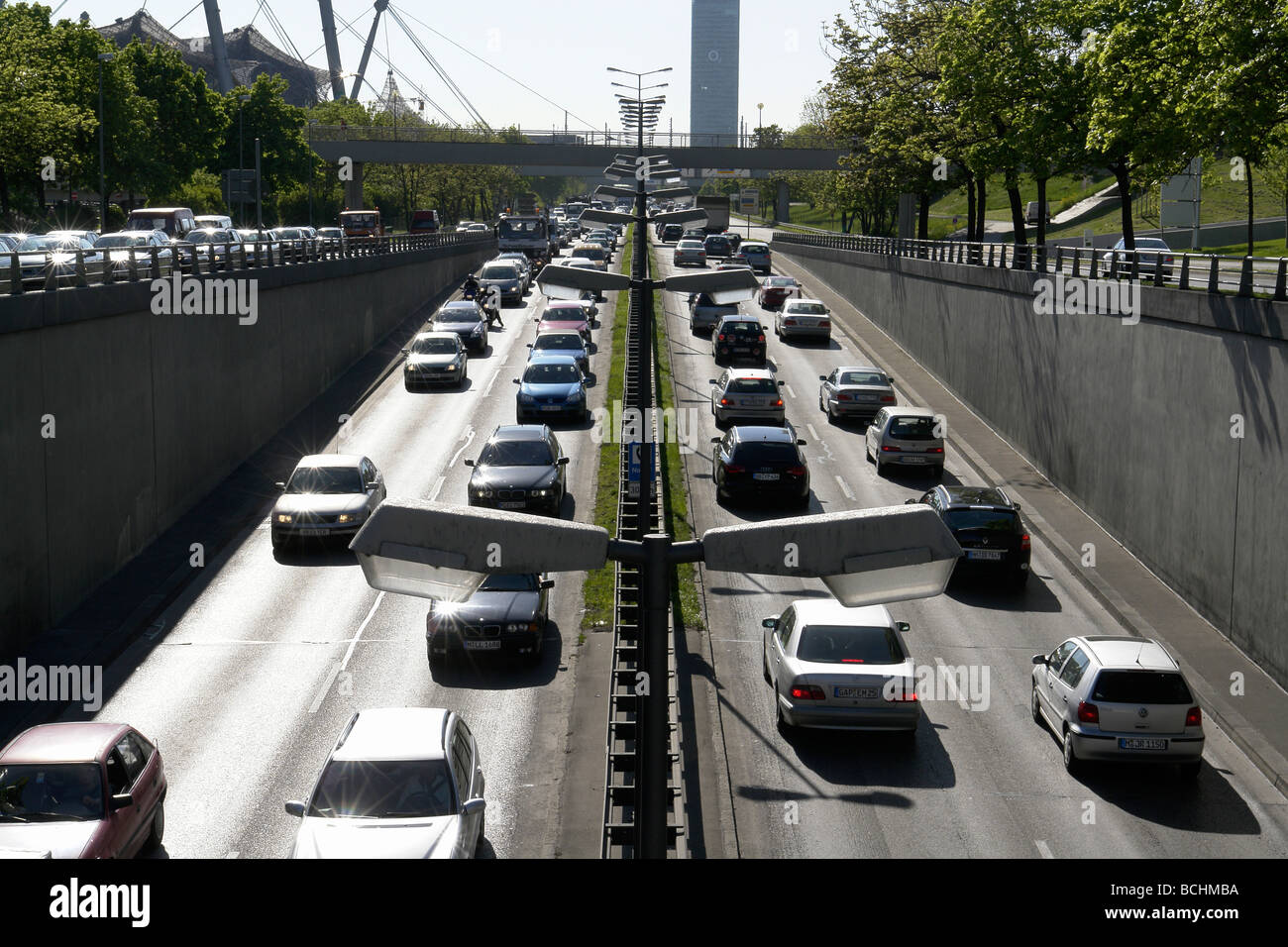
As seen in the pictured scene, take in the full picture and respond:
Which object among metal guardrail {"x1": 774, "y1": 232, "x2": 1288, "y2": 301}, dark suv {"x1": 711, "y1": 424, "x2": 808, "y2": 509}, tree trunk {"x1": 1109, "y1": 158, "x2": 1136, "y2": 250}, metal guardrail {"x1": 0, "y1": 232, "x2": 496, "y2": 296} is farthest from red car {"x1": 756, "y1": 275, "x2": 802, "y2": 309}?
dark suv {"x1": 711, "y1": 424, "x2": 808, "y2": 509}

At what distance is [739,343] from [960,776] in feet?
110

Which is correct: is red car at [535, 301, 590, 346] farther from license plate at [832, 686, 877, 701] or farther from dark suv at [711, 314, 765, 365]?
license plate at [832, 686, 877, 701]

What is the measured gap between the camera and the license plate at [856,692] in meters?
18.0

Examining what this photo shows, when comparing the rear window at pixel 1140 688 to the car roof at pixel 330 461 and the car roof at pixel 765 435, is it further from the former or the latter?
the car roof at pixel 330 461

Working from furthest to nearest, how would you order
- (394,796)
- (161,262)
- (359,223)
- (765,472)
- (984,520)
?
(359,223) → (161,262) → (765,472) → (984,520) → (394,796)

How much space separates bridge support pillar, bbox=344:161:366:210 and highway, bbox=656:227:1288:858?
84.1 metres

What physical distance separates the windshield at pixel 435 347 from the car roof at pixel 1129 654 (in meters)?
31.7

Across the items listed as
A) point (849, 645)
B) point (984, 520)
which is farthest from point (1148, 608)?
point (849, 645)

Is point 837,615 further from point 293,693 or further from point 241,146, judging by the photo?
point 241,146

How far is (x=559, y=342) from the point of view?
4809 cm

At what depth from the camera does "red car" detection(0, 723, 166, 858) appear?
12.9 m

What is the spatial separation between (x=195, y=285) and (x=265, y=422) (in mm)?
6796

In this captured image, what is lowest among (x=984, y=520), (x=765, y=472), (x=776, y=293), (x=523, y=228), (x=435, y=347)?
(x=984, y=520)

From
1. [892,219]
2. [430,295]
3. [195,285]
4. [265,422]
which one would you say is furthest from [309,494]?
[892,219]
